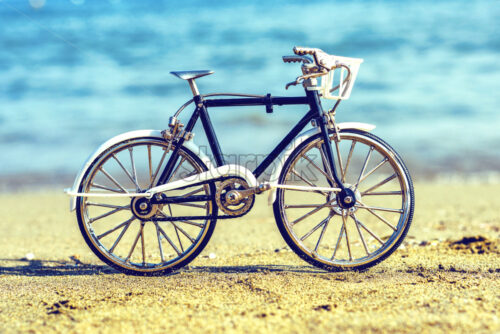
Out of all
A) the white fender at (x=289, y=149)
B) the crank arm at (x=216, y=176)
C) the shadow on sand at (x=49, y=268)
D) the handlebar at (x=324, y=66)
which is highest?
the handlebar at (x=324, y=66)

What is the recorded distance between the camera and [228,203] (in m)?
3.43

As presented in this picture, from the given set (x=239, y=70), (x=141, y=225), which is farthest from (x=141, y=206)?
(x=239, y=70)

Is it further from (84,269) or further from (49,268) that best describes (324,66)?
(49,268)

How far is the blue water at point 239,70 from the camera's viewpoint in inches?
414

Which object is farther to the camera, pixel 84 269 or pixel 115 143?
pixel 84 269

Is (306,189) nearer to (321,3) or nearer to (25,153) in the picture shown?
(25,153)

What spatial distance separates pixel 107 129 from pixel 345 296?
361 inches

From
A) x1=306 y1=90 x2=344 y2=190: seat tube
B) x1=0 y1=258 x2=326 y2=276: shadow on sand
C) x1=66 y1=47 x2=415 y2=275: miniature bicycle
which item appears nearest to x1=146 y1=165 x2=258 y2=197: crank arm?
x1=66 y1=47 x2=415 y2=275: miniature bicycle

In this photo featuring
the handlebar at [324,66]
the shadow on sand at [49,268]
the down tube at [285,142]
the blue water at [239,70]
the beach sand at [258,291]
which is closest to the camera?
the beach sand at [258,291]

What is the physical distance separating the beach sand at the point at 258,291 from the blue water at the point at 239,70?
4678 mm

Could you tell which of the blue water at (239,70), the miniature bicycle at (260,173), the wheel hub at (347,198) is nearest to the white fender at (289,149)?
the miniature bicycle at (260,173)

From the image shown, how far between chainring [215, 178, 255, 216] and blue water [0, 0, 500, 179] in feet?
17.4

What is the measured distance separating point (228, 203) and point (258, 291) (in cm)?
65

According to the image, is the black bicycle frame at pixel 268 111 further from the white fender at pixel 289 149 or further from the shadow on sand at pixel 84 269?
the shadow on sand at pixel 84 269
